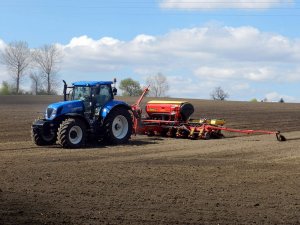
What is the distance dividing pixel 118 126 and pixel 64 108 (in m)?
2.14

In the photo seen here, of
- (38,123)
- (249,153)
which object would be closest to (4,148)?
(38,123)

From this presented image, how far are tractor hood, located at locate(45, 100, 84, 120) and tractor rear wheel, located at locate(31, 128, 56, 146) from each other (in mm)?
515

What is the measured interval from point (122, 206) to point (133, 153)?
7558mm

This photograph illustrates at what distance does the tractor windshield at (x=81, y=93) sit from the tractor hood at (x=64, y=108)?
0.32 meters

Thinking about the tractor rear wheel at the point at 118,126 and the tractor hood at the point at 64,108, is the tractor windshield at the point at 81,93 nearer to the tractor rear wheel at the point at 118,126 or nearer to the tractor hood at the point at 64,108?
the tractor hood at the point at 64,108

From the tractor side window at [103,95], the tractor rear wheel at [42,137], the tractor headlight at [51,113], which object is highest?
the tractor side window at [103,95]

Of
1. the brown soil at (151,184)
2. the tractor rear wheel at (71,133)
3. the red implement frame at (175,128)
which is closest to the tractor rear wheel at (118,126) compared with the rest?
the brown soil at (151,184)

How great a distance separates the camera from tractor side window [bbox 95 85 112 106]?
711 inches

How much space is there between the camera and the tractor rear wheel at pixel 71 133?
16547 millimetres

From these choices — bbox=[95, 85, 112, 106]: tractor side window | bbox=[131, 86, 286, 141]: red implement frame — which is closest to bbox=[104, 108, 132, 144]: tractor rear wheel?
bbox=[95, 85, 112, 106]: tractor side window

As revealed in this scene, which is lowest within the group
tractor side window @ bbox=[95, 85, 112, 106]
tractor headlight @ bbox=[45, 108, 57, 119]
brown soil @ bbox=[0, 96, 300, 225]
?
brown soil @ bbox=[0, 96, 300, 225]

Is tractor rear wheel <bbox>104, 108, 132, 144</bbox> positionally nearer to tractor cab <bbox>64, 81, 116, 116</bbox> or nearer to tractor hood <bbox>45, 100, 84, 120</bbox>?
tractor cab <bbox>64, 81, 116, 116</bbox>

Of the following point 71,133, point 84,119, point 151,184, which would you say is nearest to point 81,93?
point 84,119

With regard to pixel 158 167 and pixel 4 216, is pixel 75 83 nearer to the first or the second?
pixel 158 167
